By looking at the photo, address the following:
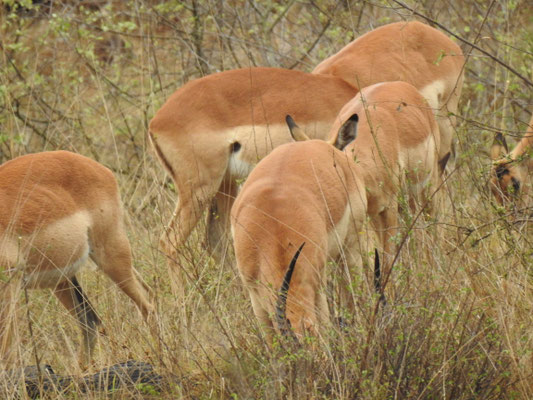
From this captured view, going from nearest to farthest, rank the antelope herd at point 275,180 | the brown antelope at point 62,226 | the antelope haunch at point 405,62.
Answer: the antelope herd at point 275,180
the brown antelope at point 62,226
the antelope haunch at point 405,62

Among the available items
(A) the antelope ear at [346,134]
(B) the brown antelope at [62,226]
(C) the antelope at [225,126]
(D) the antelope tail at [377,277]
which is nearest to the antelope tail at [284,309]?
(D) the antelope tail at [377,277]

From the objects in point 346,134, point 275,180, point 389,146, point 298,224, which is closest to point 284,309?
point 298,224

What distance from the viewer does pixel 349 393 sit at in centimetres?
368

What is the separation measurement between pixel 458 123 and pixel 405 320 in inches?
186

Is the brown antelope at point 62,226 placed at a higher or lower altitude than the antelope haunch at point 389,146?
lower

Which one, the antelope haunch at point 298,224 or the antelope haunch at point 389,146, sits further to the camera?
the antelope haunch at point 389,146

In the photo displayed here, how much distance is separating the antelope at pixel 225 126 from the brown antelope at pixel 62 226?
72 centimetres

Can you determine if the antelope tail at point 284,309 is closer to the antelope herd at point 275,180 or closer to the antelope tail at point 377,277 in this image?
the antelope herd at point 275,180

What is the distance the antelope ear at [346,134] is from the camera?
17.3 ft

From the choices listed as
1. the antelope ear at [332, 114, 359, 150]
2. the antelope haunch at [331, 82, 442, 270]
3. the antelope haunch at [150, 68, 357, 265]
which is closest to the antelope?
the antelope haunch at [150, 68, 357, 265]

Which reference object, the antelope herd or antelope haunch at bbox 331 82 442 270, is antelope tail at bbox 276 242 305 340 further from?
antelope haunch at bbox 331 82 442 270

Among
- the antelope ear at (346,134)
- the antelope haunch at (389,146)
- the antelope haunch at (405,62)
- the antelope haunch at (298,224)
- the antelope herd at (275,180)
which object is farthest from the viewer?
the antelope haunch at (405,62)

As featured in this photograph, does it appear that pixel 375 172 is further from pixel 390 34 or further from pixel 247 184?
pixel 390 34

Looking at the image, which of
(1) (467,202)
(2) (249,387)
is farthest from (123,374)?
(1) (467,202)
